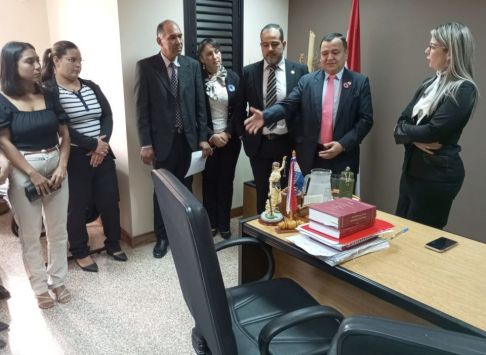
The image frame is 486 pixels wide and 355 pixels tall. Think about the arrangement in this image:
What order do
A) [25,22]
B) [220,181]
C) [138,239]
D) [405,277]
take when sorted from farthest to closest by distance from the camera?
[25,22] → [220,181] → [138,239] → [405,277]

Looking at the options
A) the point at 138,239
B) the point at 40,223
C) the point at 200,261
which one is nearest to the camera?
the point at 200,261

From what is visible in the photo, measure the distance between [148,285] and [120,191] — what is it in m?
0.89

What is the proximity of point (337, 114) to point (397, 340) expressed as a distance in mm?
1957

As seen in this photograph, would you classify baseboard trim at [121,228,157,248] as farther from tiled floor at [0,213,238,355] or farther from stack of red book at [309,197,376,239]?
stack of red book at [309,197,376,239]

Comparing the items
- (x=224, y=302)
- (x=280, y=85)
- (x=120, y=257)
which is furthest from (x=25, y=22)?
(x=224, y=302)

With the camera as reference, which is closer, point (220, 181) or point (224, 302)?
point (224, 302)

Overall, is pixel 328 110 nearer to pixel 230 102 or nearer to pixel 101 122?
pixel 230 102

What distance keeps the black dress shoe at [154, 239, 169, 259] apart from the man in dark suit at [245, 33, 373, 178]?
48.3 inches

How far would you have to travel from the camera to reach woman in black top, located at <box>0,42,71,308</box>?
1994 mm

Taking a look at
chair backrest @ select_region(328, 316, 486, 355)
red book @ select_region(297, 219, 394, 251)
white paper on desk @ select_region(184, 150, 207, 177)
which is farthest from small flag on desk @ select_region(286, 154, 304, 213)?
white paper on desk @ select_region(184, 150, 207, 177)

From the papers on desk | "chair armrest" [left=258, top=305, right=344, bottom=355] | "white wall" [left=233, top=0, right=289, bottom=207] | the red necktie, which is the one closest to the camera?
"chair armrest" [left=258, top=305, right=344, bottom=355]

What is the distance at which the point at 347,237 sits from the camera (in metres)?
1.38

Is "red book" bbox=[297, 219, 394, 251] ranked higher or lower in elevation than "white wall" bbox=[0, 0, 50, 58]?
lower

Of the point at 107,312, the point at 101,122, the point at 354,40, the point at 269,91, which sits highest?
the point at 354,40
